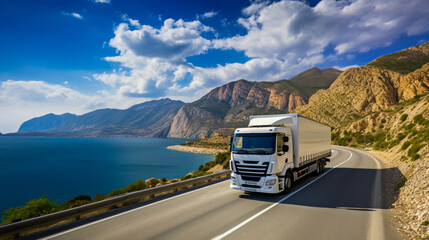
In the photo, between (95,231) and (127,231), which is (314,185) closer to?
(127,231)

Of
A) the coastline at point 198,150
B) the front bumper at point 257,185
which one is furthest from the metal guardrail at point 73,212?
the coastline at point 198,150

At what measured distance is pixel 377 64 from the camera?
336ft

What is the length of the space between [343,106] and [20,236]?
333 ft

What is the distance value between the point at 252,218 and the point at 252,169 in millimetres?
2584

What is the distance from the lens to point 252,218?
7020 millimetres

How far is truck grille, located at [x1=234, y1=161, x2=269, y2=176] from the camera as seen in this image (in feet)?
29.8

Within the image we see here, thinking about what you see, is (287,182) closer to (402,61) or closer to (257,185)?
(257,185)

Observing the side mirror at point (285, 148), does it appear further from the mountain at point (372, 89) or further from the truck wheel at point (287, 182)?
the mountain at point (372, 89)

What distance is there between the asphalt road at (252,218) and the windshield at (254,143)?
2.12m

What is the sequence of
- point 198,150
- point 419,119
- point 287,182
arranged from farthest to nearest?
point 198,150
point 419,119
point 287,182

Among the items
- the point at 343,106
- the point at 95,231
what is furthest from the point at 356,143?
the point at 95,231

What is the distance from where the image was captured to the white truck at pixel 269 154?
9086mm

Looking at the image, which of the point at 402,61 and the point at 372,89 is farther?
the point at 402,61

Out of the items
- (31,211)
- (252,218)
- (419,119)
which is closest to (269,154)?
(252,218)
